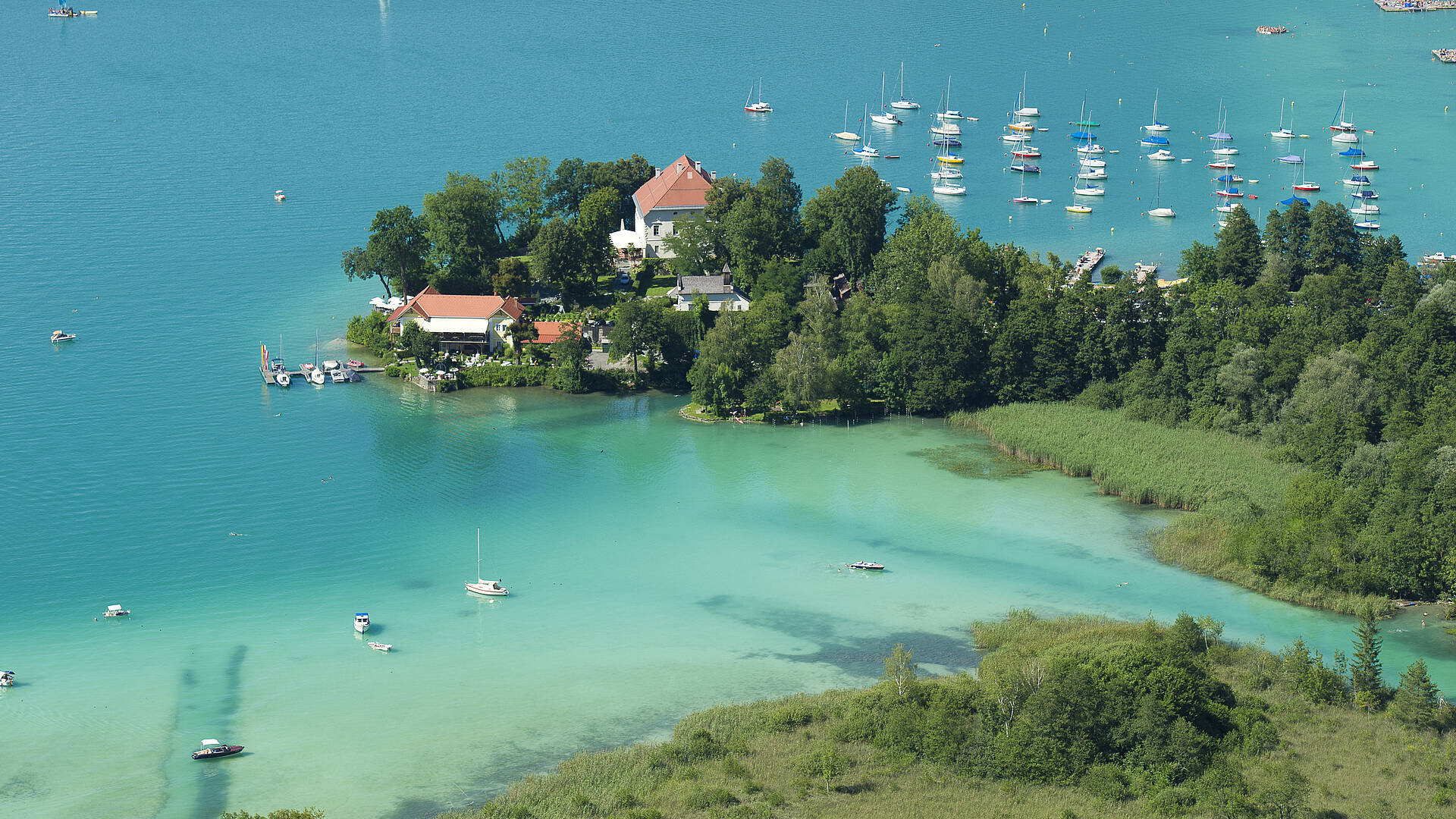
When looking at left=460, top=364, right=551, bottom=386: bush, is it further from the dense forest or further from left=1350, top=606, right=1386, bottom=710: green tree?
left=1350, top=606, right=1386, bottom=710: green tree

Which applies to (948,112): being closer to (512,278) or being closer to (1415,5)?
(512,278)

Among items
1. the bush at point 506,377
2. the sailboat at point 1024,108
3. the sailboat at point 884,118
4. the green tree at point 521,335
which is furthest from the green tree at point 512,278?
the sailboat at point 1024,108

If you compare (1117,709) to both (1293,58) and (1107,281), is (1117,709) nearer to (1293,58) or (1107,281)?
(1107,281)

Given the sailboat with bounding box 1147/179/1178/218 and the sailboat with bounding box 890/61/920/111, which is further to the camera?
the sailboat with bounding box 890/61/920/111

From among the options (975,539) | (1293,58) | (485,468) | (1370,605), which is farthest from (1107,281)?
(1293,58)

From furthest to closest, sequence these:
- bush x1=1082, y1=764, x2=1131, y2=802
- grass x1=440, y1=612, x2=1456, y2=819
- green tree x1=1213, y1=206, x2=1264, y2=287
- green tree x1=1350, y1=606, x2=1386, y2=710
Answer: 1. green tree x1=1213, y1=206, x2=1264, y2=287
2. green tree x1=1350, y1=606, x2=1386, y2=710
3. bush x1=1082, y1=764, x2=1131, y2=802
4. grass x1=440, y1=612, x2=1456, y2=819

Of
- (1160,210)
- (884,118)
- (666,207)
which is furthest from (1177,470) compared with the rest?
(884,118)

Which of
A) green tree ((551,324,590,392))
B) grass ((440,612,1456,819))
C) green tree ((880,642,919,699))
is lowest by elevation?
grass ((440,612,1456,819))

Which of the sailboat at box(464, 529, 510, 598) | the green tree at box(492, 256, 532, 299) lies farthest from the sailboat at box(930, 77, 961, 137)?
the sailboat at box(464, 529, 510, 598)
